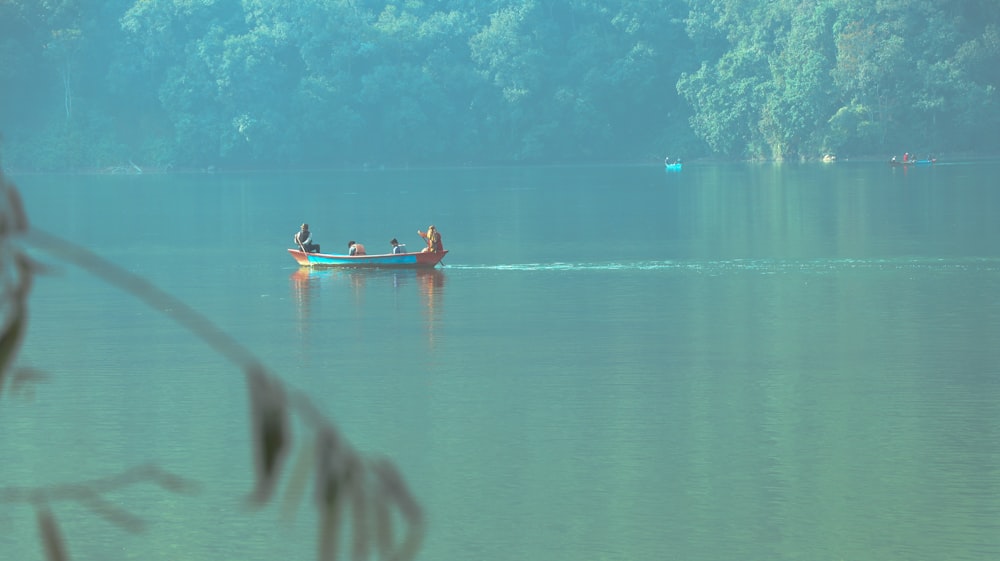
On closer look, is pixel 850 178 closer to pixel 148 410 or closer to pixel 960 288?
pixel 960 288

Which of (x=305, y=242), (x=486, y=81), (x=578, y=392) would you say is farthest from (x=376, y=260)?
(x=486, y=81)

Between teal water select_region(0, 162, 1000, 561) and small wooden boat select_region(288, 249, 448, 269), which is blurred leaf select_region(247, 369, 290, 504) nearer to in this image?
teal water select_region(0, 162, 1000, 561)

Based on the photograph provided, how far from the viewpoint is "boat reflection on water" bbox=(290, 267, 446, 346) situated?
29.4 m

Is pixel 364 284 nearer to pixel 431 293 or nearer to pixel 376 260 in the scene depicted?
pixel 376 260

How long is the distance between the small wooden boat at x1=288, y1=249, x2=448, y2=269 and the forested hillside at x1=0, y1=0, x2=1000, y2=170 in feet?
203

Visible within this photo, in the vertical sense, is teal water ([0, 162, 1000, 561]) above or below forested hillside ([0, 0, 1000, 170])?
below

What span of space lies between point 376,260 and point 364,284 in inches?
81.0

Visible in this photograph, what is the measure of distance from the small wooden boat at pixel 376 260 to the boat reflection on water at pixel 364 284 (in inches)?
4.8

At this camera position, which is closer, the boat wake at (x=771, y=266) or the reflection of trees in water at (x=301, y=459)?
the reflection of trees in water at (x=301, y=459)

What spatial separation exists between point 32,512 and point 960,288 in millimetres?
18706

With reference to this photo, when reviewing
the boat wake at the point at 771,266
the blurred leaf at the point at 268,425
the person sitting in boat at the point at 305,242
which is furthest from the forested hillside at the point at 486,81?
the blurred leaf at the point at 268,425

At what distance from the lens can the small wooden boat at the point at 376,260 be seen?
34.9 metres

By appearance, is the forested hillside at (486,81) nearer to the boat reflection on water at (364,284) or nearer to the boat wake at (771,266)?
the boat wake at (771,266)

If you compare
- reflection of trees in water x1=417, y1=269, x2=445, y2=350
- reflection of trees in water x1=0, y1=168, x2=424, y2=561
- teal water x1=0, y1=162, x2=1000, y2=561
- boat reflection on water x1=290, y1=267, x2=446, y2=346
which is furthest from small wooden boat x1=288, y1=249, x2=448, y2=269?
reflection of trees in water x1=0, y1=168, x2=424, y2=561
